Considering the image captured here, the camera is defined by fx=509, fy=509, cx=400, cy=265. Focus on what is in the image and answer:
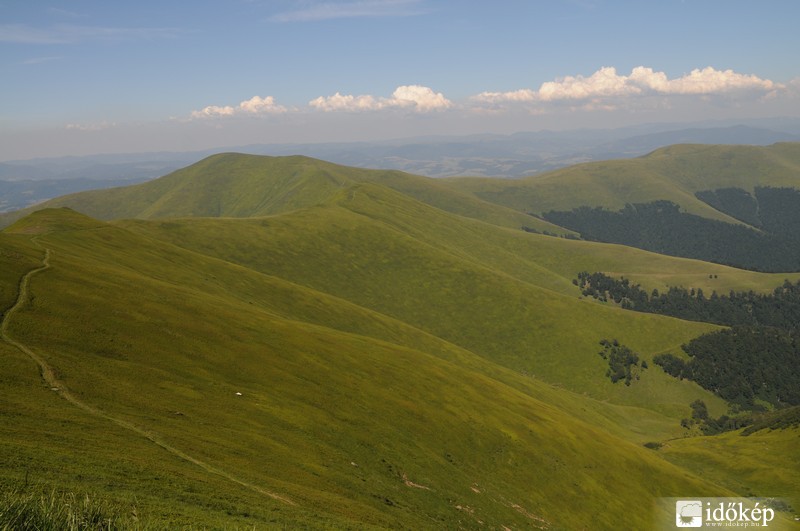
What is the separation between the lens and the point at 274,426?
5378 centimetres

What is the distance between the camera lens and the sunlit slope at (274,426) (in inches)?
1439

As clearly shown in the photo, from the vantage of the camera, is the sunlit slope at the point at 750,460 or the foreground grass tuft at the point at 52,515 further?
the sunlit slope at the point at 750,460

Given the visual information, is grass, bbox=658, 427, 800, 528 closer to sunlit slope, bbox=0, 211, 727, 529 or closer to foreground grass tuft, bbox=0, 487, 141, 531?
sunlit slope, bbox=0, 211, 727, 529

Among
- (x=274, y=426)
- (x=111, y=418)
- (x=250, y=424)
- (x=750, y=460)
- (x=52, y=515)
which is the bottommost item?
(x=750, y=460)

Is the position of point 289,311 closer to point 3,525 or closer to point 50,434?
point 50,434

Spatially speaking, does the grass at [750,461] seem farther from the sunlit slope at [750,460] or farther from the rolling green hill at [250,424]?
the rolling green hill at [250,424]

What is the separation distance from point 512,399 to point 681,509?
3573 centimetres

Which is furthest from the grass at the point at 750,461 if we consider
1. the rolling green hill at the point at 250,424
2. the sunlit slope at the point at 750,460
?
the rolling green hill at the point at 250,424

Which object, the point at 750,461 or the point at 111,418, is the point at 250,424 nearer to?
the point at 111,418

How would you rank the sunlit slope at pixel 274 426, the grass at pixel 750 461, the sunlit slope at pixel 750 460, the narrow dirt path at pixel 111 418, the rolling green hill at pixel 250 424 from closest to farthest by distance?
the rolling green hill at pixel 250 424 → the sunlit slope at pixel 274 426 → the narrow dirt path at pixel 111 418 → the grass at pixel 750 461 → the sunlit slope at pixel 750 460

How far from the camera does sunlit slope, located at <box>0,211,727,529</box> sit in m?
36.6

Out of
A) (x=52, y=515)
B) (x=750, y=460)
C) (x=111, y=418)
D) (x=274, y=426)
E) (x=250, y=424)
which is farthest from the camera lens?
(x=750, y=460)

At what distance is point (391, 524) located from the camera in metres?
45.3

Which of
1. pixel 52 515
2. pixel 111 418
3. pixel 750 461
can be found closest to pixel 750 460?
pixel 750 461
